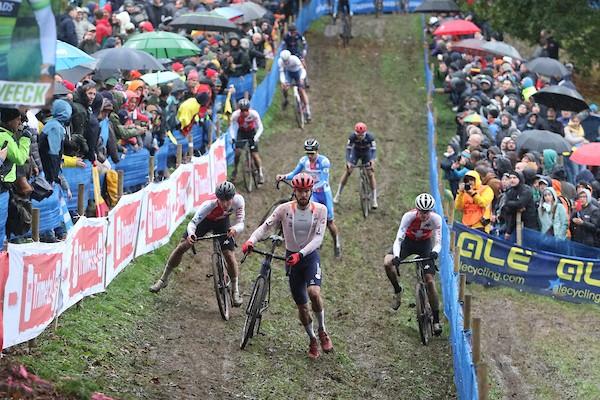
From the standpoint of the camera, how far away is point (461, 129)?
25.2 metres

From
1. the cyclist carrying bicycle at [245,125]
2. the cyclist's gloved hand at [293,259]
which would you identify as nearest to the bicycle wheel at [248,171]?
the cyclist carrying bicycle at [245,125]

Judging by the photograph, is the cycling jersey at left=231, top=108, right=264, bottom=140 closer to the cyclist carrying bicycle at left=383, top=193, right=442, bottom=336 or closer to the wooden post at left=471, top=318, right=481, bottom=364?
the cyclist carrying bicycle at left=383, top=193, right=442, bottom=336

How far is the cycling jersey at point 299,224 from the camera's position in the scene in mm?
13711

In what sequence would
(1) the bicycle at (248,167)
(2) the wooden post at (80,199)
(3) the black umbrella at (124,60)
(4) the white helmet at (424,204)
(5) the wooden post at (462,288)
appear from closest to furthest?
(2) the wooden post at (80,199)
(5) the wooden post at (462,288)
(4) the white helmet at (424,204)
(3) the black umbrella at (124,60)
(1) the bicycle at (248,167)

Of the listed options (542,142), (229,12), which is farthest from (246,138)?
(229,12)

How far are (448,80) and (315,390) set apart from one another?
1962cm

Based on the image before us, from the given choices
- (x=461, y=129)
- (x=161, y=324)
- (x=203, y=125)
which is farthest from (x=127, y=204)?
(x=461, y=129)

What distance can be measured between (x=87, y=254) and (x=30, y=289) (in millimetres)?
2128

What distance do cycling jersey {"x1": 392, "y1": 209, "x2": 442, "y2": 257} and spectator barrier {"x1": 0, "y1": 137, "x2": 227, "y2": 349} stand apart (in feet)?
13.3

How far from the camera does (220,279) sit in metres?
14.7

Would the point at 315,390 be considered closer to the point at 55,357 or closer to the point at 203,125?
the point at 55,357

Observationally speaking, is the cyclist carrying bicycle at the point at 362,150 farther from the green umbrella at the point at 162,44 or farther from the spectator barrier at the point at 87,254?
the green umbrella at the point at 162,44

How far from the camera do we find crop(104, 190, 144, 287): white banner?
14.6m

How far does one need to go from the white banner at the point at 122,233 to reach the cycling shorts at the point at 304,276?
8.94ft
